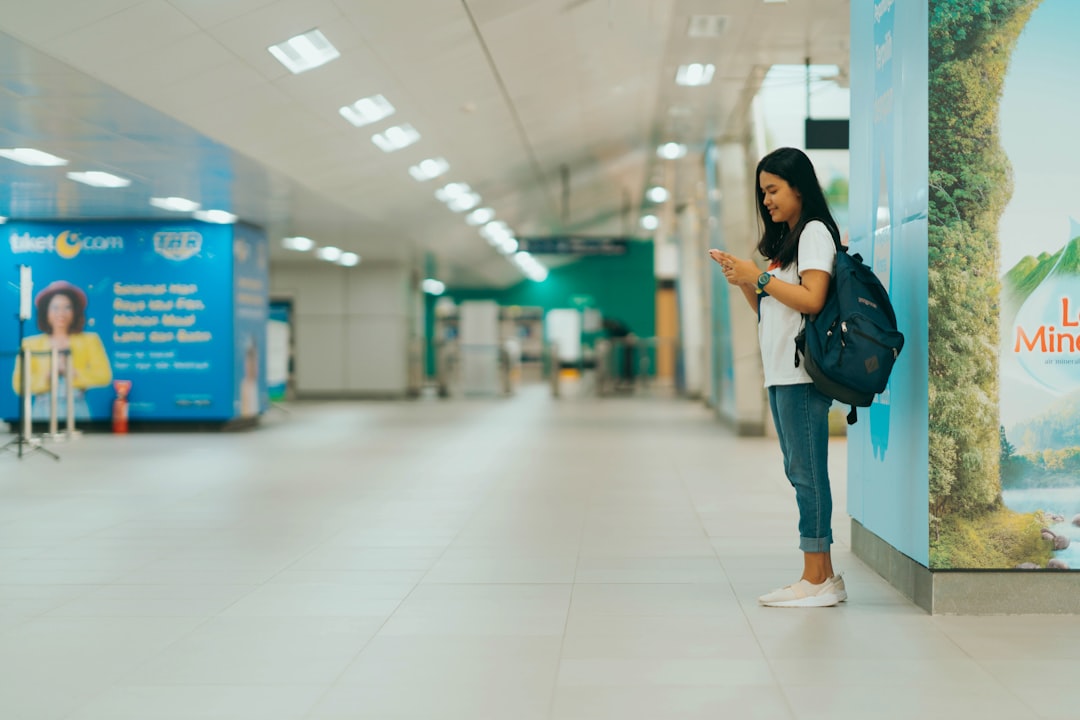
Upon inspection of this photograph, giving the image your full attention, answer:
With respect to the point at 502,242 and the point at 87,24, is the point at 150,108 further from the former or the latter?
the point at 502,242

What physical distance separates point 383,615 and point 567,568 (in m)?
1.16

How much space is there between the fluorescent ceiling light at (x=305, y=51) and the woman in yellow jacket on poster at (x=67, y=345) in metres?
6.73

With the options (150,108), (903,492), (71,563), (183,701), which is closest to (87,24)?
(150,108)

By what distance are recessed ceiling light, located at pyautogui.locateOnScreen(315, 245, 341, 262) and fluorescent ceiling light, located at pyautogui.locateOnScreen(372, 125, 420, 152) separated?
22.9 feet

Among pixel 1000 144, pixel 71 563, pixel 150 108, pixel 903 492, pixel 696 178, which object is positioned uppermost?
pixel 696 178

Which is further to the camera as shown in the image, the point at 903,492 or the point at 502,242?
the point at 502,242

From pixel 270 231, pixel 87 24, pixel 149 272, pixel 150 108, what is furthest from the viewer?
pixel 270 231

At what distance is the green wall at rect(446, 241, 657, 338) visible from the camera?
3988 cm

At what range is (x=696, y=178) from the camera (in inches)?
759

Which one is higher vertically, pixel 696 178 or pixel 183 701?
pixel 696 178

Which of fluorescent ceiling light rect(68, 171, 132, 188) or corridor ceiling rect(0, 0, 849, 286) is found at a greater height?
corridor ceiling rect(0, 0, 849, 286)

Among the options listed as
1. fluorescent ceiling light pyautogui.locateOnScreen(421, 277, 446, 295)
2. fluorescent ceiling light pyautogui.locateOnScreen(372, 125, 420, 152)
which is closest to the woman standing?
fluorescent ceiling light pyautogui.locateOnScreen(372, 125, 420, 152)

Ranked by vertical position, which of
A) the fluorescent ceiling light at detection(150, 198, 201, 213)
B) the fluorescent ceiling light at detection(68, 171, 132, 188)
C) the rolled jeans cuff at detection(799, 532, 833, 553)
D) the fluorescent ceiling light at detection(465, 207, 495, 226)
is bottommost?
the rolled jeans cuff at detection(799, 532, 833, 553)

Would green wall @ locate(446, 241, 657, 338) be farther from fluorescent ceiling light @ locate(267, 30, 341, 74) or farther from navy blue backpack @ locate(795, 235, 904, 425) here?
navy blue backpack @ locate(795, 235, 904, 425)
